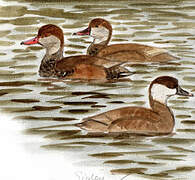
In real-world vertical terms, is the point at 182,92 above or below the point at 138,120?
above

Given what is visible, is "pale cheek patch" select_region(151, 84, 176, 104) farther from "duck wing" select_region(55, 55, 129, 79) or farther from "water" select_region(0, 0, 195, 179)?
"duck wing" select_region(55, 55, 129, 79)

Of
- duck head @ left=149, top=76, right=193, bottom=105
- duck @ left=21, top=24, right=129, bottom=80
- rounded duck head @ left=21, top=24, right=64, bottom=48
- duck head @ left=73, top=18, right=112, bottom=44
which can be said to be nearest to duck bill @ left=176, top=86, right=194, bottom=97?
duck head @ left=149, top=76, right=193, bottom=105

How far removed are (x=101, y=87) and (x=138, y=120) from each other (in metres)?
0.62

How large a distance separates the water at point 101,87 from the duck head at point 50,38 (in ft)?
0.23

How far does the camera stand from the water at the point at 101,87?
422cm

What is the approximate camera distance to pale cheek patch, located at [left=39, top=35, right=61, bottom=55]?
203 inches

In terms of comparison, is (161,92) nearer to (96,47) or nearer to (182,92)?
(182,92)

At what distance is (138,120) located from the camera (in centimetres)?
436

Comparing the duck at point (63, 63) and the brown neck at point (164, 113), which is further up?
the duck at point (63, 63)

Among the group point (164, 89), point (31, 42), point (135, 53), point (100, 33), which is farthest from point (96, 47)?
point (164, 89)
